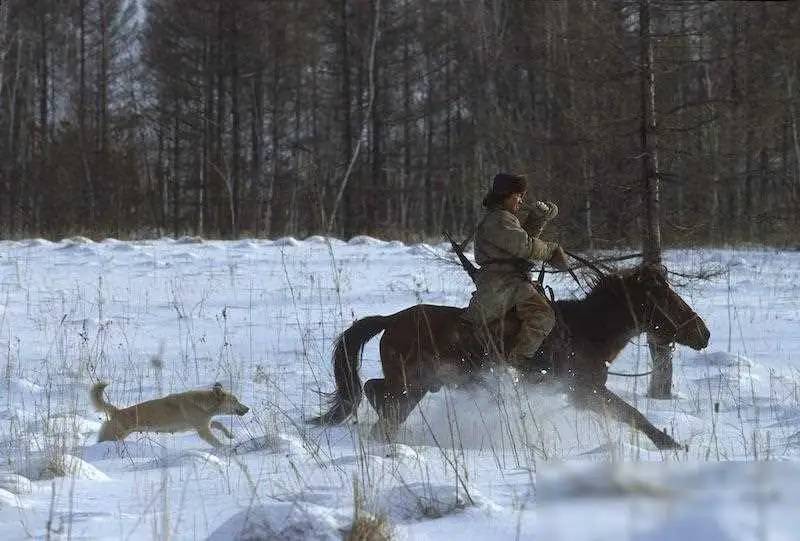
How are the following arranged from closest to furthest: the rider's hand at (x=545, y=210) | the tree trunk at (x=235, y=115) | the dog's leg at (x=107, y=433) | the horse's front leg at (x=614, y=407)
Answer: the horse's front leg at (x=614, y=407) → the dog's leg at (x=107, y=433) → the rider's hand at (x=545, y=210) → the tree trunk at (x=235, y=115)

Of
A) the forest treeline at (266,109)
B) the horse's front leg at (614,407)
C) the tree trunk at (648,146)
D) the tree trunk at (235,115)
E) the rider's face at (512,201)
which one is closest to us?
the horse's front leg at (614,407)

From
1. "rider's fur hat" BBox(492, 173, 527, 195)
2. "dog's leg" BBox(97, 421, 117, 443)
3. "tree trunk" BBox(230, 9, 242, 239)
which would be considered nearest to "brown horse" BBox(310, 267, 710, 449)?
"rider's fur hat" BBox(492, 173, 527, 195)

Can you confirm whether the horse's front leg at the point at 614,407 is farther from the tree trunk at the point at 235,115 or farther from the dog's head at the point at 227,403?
the tree trunk at the point at 235,115

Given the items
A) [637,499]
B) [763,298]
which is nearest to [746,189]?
[763,298]

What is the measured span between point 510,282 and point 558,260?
382 mm

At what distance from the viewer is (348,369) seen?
677 cm

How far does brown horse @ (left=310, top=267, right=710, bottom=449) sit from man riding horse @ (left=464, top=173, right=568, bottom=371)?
10 cm

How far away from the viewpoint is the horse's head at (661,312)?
22.2ft

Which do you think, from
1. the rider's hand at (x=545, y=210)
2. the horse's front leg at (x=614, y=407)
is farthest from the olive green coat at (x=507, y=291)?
the horse's front leg at (x=614, y=407)

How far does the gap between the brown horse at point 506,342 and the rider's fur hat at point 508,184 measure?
912 mm

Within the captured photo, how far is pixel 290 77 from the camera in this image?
103 ft

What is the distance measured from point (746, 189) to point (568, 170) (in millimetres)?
24772

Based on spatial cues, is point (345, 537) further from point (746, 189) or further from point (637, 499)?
point (746, 189)

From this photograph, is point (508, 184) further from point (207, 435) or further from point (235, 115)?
point (235, 115)
